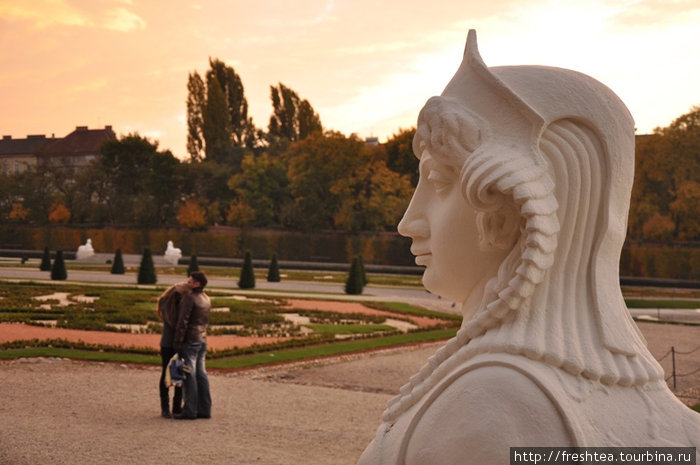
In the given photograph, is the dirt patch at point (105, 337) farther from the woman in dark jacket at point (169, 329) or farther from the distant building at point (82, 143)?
the distant building at point (82, 143)

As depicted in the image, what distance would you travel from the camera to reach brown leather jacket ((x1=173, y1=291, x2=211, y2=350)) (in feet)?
24.7

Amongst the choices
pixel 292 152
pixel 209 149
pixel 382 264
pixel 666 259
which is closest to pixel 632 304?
pixel 666 259

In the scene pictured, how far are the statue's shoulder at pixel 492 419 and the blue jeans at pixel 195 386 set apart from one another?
20.4 feet

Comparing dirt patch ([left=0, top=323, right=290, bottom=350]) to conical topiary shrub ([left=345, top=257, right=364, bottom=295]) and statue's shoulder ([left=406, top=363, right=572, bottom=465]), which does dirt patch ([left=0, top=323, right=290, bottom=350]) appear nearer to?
conical topiary shrub ([left=345, top=257, right=364, bottom=295])

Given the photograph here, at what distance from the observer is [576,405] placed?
171 cm

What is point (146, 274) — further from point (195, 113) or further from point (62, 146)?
point (62, 146)

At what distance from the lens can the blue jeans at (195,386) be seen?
7.65 meters

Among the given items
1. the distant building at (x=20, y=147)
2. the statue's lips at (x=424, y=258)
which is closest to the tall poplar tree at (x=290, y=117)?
the distant building at (x=20, y=147)

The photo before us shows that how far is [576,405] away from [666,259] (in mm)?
35765

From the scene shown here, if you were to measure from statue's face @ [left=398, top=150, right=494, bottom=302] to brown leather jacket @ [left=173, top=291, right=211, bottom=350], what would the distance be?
5633mm

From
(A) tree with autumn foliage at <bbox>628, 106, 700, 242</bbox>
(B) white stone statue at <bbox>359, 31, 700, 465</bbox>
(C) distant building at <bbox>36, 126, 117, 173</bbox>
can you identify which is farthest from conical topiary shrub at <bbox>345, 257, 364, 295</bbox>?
(C) distant building at <bbox>36, 126, 117, 173</bbox>

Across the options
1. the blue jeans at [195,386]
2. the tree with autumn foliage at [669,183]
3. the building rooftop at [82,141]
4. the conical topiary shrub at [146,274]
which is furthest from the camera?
the building rooftop at [82,141]

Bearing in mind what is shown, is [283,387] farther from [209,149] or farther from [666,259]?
[209,149]

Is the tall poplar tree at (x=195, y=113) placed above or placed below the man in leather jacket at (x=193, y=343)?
above
